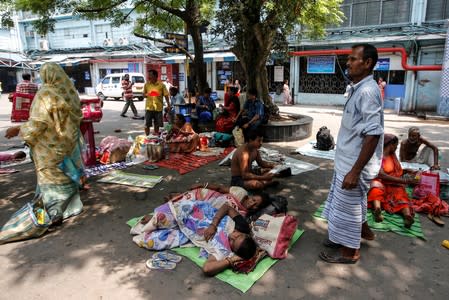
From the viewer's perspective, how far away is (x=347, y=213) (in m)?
2.96

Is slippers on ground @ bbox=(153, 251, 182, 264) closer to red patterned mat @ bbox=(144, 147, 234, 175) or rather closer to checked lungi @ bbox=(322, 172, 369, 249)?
checked lungi @ bbox=(322, 172, 369, 249)

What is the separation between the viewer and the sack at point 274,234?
3.19 m

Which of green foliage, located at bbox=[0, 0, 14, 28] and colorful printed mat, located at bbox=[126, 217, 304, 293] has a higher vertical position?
green foliage, located at bbox=[0, 0, 14, 28]

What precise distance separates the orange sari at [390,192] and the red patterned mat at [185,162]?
3094 millimetres

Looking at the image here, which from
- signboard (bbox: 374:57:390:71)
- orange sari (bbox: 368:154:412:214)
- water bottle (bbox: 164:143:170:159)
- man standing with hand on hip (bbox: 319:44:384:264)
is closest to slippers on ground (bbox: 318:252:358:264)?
man standing with hand on hip (bbox: 319:44:384:264)

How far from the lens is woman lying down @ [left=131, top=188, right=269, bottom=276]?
302 cm

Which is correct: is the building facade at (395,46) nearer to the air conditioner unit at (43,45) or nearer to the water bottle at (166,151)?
the water bottle at (166,151)

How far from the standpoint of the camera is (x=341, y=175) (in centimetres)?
296

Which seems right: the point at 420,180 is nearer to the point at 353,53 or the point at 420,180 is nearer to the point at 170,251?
the point at 353,53

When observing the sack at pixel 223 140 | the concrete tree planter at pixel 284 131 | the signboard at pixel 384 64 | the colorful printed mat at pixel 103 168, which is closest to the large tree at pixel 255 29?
the concrete tree planter at pixel 284 131

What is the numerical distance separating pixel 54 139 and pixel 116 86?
60.4ft

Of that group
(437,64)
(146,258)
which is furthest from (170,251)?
(437,64)

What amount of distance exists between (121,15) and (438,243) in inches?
398

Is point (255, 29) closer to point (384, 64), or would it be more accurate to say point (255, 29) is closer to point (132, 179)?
point (132, 179)
